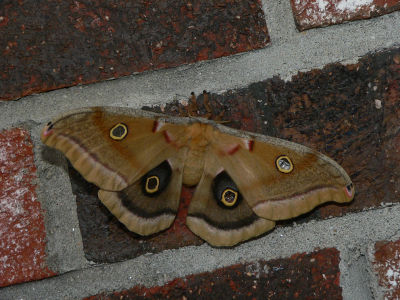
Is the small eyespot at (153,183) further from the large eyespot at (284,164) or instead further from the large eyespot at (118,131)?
the large eyespot at (284,164)

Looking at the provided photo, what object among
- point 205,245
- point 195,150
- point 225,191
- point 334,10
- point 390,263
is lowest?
point 390,263

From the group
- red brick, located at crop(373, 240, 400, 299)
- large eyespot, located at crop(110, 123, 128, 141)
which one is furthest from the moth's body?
red brick, located at crop(373, 240, 400, 299)

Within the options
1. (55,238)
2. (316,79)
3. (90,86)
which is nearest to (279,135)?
(316,79)

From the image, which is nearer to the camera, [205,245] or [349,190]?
[349,190]

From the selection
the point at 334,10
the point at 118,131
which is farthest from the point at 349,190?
the point at 118,131

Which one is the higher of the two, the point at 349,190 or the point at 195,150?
the point at 195,150

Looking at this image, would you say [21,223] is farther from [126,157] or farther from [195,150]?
[195,150]

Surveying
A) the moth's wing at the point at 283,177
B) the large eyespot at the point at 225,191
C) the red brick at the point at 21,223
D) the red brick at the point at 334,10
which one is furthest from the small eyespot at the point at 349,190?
the red brick at the point at 21,223
